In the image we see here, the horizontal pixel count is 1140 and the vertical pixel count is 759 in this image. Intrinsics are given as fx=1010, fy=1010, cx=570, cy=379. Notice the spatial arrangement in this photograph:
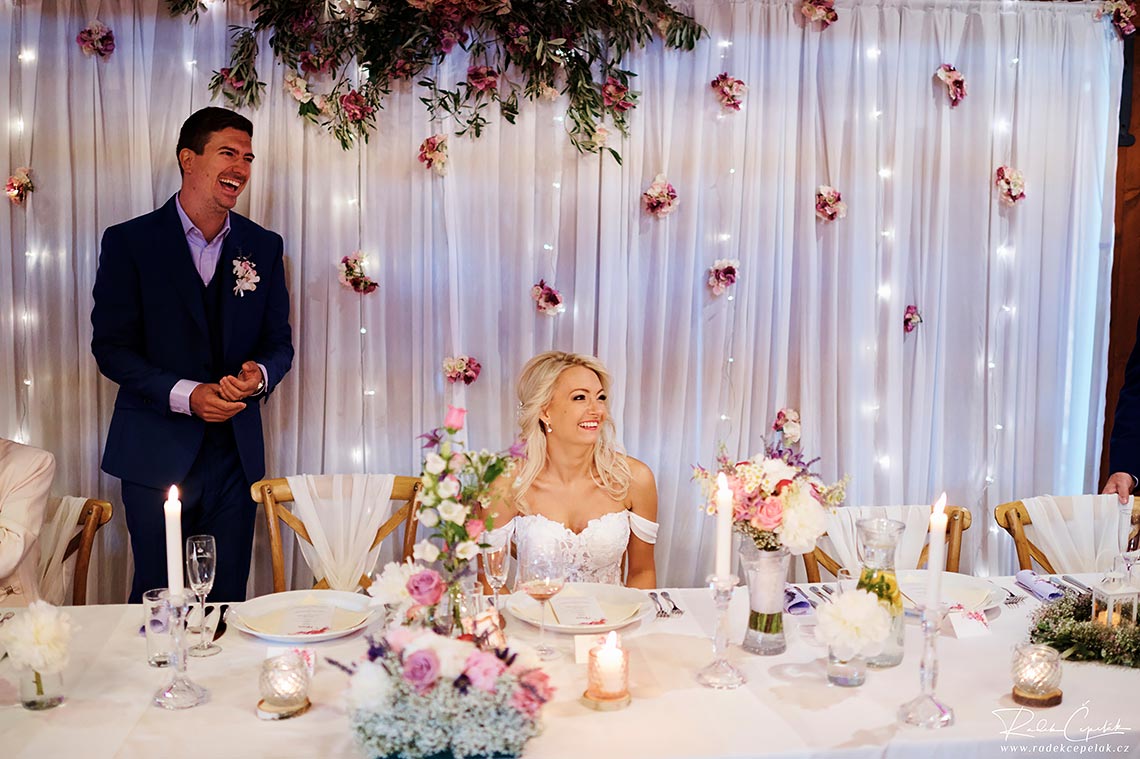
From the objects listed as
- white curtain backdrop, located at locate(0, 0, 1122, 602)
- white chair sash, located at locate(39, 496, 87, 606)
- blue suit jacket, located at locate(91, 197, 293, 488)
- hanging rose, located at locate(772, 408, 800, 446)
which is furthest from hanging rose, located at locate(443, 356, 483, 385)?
white chair sash, located at locate(39, 496, 87, 606)

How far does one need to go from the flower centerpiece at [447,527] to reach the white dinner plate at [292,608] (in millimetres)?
482

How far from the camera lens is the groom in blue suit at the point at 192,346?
3.40 m

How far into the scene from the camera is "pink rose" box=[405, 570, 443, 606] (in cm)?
172

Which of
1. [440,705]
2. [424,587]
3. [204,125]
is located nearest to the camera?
[440,705]

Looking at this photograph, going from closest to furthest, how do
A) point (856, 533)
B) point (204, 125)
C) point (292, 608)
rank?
point (292, 608)
point (856, 533)
point (204, 125)

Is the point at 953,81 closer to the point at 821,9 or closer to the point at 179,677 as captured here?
the point at 821,9

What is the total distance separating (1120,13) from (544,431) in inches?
115

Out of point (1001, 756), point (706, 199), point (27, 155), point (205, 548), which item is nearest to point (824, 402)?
point (706, 199)

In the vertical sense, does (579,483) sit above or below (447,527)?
below

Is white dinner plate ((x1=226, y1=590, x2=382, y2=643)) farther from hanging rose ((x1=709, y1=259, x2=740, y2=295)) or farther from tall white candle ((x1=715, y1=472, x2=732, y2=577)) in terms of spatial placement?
hanging rose ((x1=709, y1=259, x2=740, y2=295))

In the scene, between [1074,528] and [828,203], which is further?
[828,203]

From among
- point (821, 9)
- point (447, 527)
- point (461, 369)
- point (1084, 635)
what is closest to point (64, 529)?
point (461, 369)
